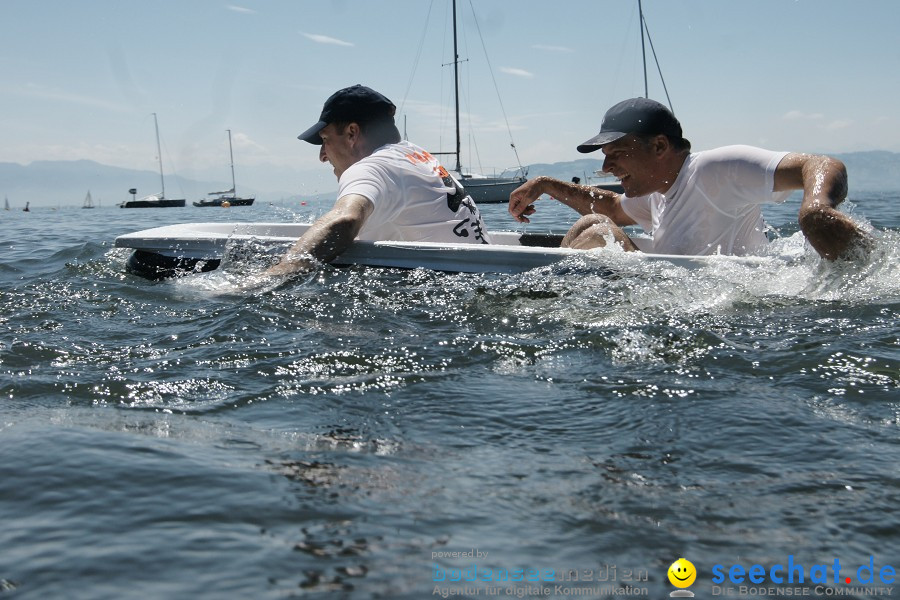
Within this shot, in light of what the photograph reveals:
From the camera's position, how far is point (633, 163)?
4.14 metres

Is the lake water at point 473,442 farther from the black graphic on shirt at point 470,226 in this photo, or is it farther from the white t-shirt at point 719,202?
the black graphic on shirt at point 470,226

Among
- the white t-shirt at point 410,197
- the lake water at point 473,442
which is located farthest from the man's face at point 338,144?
the lake water at point 473,442

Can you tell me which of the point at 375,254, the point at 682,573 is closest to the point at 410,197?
the point at 375,254

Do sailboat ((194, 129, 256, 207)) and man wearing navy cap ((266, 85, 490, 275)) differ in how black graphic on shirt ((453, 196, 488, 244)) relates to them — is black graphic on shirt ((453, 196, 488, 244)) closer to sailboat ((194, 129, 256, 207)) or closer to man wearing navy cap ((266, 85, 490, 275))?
man wearing navy cap ((266, 85, 490, 275))

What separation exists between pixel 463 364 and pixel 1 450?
1506 mm

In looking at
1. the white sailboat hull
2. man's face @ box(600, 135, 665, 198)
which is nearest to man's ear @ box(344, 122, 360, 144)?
the white sailboat hull

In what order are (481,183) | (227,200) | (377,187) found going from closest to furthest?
1. (377,187)
2. (481,183)
3. (227,200)

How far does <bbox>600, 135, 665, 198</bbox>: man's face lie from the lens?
409 centimetres

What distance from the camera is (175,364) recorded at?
2.86 meters

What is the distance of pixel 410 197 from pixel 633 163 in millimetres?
1378

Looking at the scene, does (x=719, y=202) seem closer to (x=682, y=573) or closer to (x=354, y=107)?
(x=354, y=107)

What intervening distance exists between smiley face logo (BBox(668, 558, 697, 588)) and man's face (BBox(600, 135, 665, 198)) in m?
3.06

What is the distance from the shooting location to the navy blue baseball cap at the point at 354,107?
4.76m

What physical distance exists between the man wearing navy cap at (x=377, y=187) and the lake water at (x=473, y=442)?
0.58 metres
